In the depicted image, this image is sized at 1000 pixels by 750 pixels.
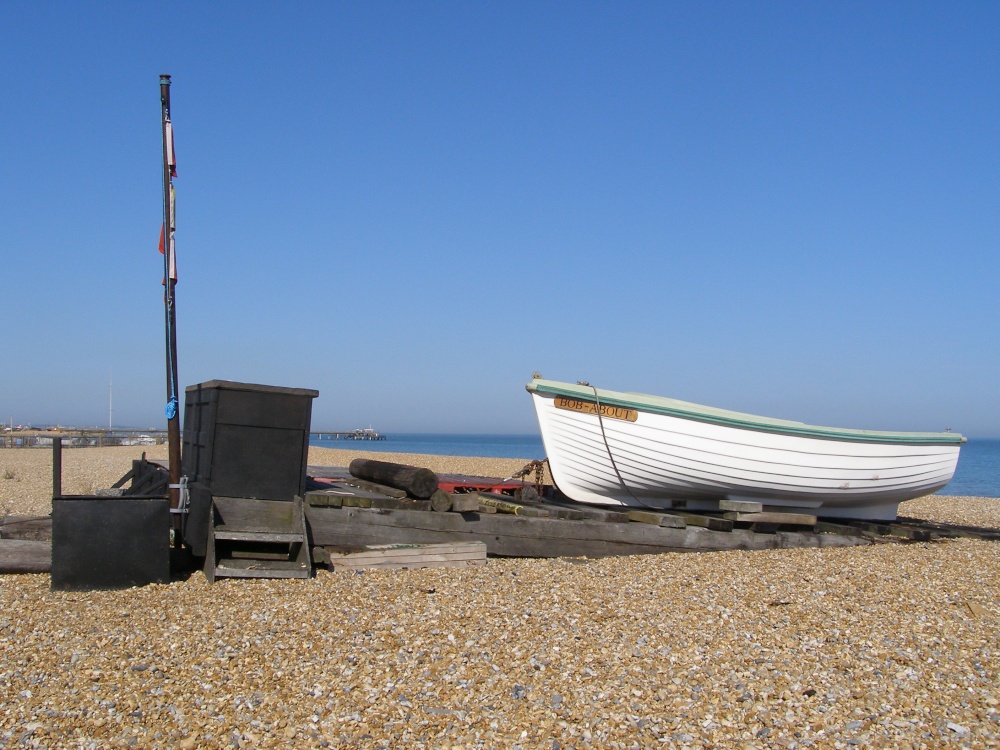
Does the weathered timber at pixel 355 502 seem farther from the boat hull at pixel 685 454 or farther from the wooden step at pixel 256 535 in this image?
the boat hull at pixel 685 454

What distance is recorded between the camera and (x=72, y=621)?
20.5 feet

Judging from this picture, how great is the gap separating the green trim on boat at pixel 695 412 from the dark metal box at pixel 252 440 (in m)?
3.66

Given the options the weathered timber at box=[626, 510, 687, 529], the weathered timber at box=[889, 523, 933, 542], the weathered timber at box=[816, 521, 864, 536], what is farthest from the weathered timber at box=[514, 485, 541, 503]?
the weathered timber at box=[889, 523, 933, 542]

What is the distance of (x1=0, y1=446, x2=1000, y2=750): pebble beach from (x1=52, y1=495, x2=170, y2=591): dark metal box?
18 centimetres

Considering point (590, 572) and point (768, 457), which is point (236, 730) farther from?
point (768, 457)

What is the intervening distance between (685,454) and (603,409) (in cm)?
120

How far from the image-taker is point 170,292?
834 cm

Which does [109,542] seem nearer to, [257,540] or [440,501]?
[257,540]

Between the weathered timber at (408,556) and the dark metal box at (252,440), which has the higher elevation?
the dark metal box at (252,440)

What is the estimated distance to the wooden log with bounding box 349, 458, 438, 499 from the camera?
8.87 metres

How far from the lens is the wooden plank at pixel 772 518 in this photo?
403 inches

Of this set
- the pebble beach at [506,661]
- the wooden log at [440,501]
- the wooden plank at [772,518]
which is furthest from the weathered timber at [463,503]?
the wooden plank at [772,518]

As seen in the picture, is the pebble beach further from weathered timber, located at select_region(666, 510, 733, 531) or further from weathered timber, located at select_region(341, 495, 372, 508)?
weathered timber, located at select_region(666, 510, 733, 531)

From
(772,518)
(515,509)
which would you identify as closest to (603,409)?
Answer: (515,509)
